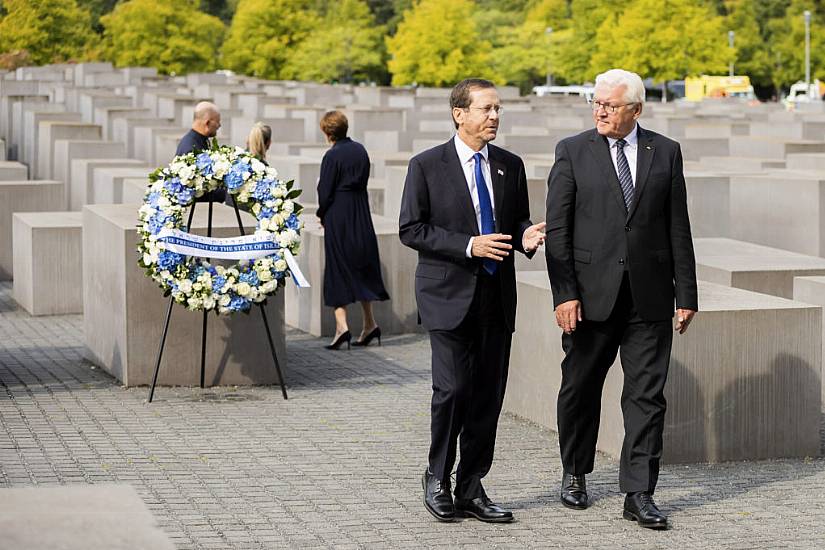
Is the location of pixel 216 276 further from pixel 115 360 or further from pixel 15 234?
pixel 15 234

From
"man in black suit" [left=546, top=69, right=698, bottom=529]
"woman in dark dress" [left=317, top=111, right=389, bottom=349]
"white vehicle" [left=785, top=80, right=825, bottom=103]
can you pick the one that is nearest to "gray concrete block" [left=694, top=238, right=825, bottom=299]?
"woman in dark dress" [left=317, top=111, right=389, bottom=349]

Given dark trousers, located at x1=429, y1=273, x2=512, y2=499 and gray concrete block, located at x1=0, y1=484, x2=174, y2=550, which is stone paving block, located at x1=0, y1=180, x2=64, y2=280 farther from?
gray concrete block, located at x1=0, y1=484, x2=174, y2=550

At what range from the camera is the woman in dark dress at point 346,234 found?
13609 millimetres

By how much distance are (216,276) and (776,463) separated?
3.85 metres

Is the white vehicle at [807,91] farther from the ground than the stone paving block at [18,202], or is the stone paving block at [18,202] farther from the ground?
the white vehicle at [807,91]

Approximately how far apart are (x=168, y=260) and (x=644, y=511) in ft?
14.1

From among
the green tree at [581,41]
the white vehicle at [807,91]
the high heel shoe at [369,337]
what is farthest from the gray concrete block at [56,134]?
the white vehicle at [807,91]

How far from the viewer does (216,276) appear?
1083 centimetres

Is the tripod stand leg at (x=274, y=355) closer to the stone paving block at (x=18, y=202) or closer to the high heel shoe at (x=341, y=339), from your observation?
the high heel shoe at (x=341, y=339)

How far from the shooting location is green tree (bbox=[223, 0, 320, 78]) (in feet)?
251

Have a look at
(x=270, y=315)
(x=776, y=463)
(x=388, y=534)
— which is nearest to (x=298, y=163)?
(x=270, y=315)

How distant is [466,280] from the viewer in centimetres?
751

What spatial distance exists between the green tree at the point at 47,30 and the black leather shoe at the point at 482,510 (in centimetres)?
3905

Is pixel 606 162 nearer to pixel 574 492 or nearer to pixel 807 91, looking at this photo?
pixel 574 492
